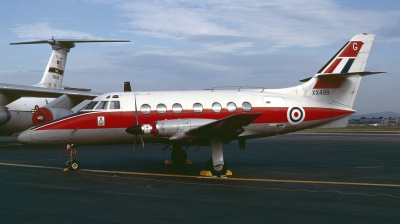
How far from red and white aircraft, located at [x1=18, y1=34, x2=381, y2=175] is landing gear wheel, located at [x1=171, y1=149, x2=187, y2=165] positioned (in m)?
2.45

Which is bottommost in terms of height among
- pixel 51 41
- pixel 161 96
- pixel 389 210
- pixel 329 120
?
pixel 389 210

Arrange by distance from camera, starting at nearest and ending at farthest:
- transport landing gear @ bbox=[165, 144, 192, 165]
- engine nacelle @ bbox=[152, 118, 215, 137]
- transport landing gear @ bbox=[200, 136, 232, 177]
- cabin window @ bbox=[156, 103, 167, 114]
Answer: engine nacelle @ bbox=[152, 118, 215, 137] → transport landing gear @ bbox=[200, 136, 232, 177] → cabin window @ bbox=[156, 103, 167, 114] → transport landing gear @ bbox=[165, 144, 192, 165]

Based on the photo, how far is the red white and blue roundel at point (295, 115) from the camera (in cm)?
1892

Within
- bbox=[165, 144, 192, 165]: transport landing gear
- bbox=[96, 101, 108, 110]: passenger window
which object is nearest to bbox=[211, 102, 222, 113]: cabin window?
bbox=[165, 144, 192, 165]: transport landing gear

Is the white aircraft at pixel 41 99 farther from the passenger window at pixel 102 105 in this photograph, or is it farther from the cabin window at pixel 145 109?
the cabin window at pixel 145 109

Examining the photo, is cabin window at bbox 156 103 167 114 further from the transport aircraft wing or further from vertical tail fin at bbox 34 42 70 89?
vertical tail fin at bbox 34 42 70 89

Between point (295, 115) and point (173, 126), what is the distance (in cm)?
585

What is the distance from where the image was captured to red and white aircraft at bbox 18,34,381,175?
16594 millimetres

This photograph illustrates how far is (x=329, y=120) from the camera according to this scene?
1973cm

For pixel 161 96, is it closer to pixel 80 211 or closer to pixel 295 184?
pixel 295 184

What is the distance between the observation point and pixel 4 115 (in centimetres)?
3281

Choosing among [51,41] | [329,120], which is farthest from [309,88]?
[51,41]

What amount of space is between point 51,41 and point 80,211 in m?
34.7

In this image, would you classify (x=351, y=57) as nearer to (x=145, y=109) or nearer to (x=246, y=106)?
(x=246, y=106)
